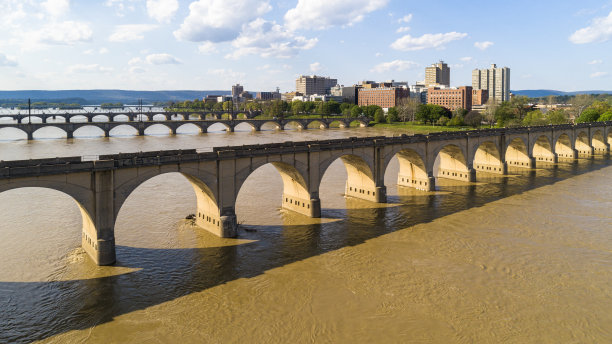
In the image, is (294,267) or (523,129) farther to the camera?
(523,129)

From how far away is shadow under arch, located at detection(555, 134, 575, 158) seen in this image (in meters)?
75.2

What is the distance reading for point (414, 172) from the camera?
50.6m

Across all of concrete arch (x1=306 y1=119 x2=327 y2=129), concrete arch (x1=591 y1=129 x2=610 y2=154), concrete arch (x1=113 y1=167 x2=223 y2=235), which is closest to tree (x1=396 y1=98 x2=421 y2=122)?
concrete arch (x1=306 y1=119 x2=327 y2=129)

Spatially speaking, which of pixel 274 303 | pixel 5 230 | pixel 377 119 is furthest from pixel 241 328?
pixel 377 119

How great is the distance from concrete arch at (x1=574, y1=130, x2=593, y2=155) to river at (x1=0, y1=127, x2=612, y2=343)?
4572 centimetres

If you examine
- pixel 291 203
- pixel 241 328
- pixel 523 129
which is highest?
pixel 523 129

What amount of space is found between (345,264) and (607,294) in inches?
572

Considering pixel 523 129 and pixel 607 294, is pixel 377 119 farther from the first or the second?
pixel 607 294

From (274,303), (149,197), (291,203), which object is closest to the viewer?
(274,303)

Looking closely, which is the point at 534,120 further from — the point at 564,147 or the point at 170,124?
the point at 170,124

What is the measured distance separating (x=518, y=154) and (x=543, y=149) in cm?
828

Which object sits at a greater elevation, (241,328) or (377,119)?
(377,119)

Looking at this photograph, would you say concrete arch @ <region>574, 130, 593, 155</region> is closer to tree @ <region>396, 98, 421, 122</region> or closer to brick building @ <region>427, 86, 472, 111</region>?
tree @ <region>396, 98, 421, 122</region>

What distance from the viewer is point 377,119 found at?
154m
